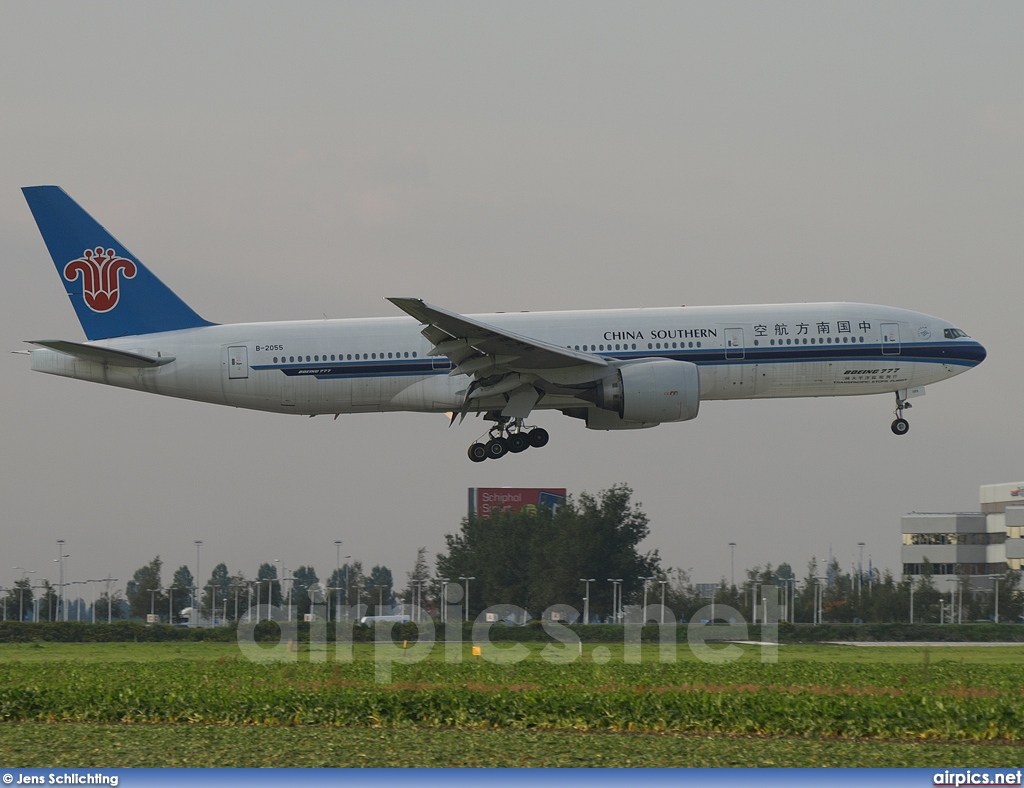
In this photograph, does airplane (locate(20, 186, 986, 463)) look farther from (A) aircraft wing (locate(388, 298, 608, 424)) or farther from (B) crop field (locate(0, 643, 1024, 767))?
(B) crop field (locate(0, 643, 1024, 767))

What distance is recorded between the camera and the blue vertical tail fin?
39406mm

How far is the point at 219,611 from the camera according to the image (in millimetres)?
127500

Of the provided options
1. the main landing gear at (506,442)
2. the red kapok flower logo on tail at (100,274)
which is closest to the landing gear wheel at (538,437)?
the main landing gear at (506,442)

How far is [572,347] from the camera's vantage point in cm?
3647

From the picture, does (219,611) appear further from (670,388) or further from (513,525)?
(670,388)

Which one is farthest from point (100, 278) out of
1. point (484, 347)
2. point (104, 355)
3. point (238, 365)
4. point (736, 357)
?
point (736, 357)

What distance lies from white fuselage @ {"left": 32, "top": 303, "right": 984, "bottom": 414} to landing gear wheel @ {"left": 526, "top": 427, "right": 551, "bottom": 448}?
75 centimetres

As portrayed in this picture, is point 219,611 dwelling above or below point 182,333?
below

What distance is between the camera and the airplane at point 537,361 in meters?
35.6

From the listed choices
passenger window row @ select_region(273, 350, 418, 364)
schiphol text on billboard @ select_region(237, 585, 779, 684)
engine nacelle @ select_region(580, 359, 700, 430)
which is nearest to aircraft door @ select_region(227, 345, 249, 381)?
passenger window row @ select_region(273, 350, 418, 364)

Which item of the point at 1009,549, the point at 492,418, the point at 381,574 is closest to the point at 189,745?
the point at 492,418

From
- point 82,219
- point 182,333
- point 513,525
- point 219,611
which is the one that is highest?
point 82,219

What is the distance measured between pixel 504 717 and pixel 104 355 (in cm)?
1903

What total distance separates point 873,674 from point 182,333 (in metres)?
21.7
